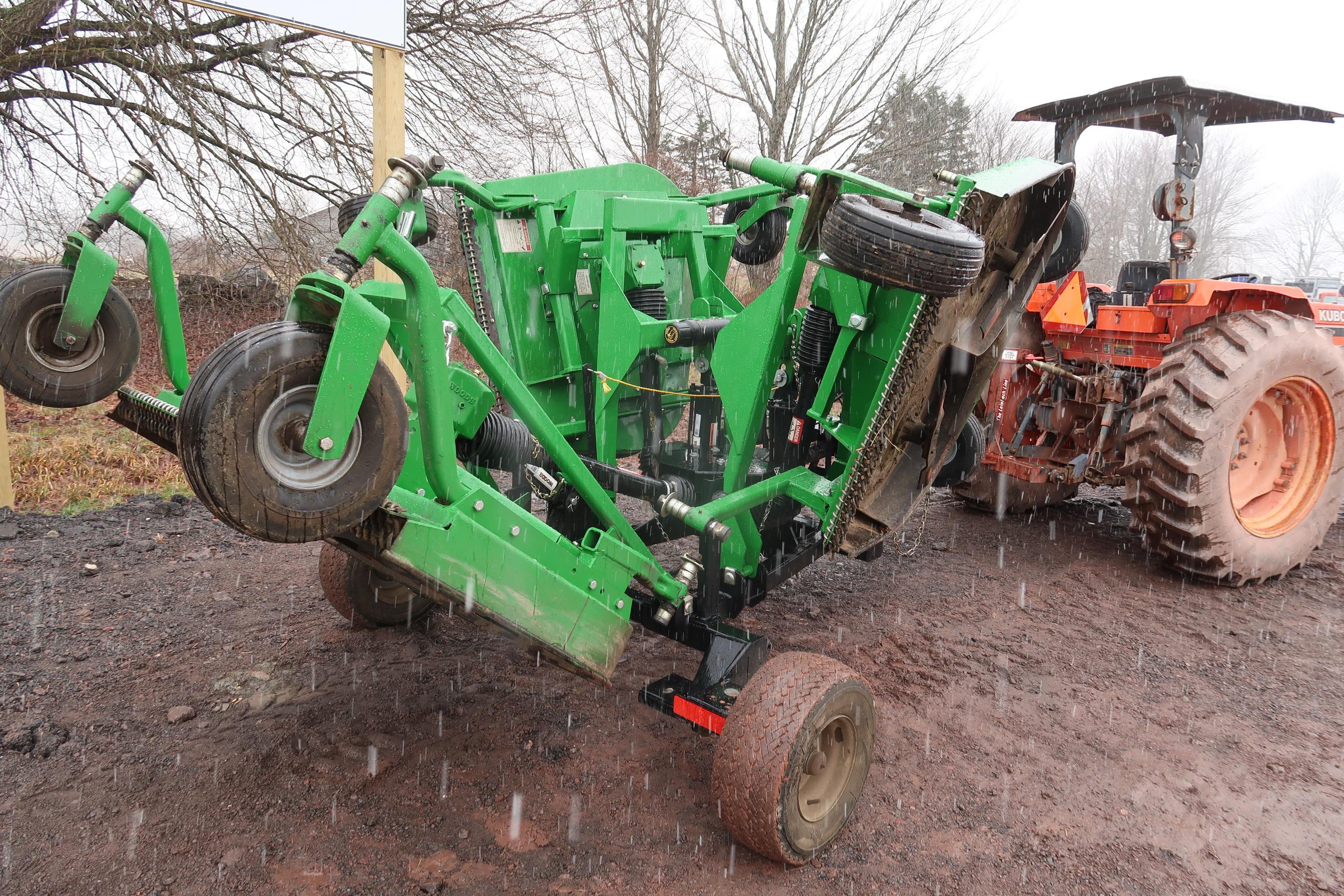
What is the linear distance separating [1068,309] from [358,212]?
14.0 ft

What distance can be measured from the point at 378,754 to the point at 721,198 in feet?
9.31

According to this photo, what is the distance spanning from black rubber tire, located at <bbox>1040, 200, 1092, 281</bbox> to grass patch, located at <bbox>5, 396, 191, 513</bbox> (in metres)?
5.11

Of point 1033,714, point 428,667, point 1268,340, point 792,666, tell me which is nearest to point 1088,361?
point 1268,340

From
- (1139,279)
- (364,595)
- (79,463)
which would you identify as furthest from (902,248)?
(79,463)

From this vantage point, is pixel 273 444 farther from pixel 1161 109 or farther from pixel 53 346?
pixel 1161 109

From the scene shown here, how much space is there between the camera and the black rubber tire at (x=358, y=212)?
3.55 metres

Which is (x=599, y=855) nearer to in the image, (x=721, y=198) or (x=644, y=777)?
(x=644, y=777)

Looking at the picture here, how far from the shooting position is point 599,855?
8.68ft

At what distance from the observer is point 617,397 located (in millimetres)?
3736

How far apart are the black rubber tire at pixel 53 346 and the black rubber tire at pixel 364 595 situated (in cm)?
138

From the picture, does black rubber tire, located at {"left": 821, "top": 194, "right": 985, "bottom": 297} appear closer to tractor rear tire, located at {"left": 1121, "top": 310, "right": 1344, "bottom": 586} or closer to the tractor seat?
tractor rear tire, located at {"left": 1121, "top": 310, "right": 1344, "bottom": 586}

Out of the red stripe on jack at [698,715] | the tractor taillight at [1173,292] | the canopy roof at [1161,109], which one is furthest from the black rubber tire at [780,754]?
the canopy roof at [1161,109]

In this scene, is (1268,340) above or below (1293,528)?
above

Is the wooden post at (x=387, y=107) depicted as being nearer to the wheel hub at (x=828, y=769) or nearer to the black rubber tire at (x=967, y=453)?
the black rubber tire at (x=967, y=453)
